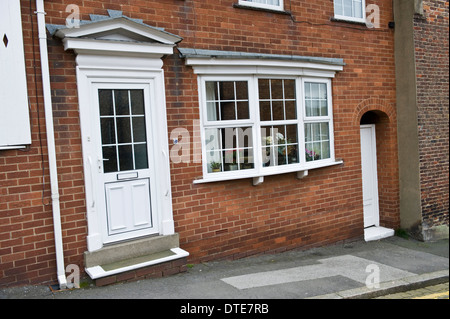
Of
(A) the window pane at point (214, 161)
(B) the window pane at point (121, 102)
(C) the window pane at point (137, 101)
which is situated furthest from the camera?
(A) the window pane at point (214, 161)

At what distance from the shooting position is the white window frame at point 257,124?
261 inches

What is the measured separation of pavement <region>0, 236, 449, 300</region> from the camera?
5211mm

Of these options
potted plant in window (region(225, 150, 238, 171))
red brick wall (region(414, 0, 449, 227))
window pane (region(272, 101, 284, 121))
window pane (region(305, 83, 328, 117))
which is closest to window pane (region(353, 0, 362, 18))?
red brick wall (region(414, 0, 449, 227))

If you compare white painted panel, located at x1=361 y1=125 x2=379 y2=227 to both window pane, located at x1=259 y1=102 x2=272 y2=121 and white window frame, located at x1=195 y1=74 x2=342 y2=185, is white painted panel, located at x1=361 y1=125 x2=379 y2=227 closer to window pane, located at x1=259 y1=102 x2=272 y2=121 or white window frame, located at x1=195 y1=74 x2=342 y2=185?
white window frame, located at x1=195 y1=74 x2=342 y2=185

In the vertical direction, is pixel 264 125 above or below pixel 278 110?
below

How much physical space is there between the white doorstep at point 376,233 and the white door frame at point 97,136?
472 cm

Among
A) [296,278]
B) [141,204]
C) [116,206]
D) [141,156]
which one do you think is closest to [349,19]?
[141,156]

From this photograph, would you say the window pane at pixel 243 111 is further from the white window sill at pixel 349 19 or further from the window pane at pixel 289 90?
the white window sill at pixel 349 19

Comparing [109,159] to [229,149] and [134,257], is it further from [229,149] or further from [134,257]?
[229,149]

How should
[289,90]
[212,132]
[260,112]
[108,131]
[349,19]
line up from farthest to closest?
[349,19]
[289,90]
[260,112]
[212,132]
[108,131]

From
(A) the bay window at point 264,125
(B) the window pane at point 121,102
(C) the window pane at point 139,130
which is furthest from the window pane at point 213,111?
(B) the window pane at point 121,102

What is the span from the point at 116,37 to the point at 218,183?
105 inches

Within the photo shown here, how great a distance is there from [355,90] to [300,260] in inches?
144

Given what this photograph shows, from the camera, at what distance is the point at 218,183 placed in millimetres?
6777
